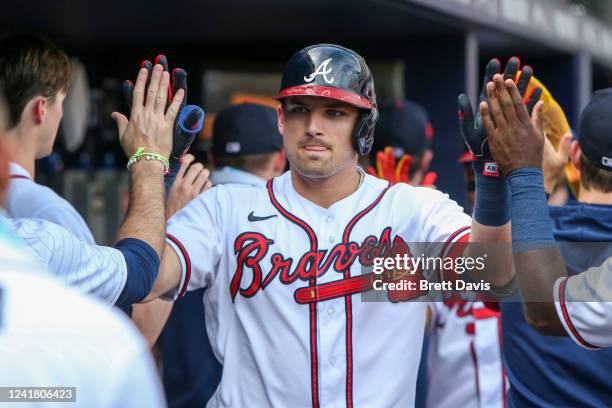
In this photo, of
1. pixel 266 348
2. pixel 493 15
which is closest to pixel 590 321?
pixel 266 348

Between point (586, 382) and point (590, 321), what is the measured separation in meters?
0.51

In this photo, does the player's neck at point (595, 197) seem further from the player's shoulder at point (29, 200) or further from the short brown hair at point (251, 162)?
the player's shoulder at point (29, 200)

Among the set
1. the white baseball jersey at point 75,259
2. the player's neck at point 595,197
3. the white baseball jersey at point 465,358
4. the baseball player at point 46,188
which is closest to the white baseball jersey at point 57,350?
the white baseball jersey at point 75,259

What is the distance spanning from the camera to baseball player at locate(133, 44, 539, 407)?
2459 mm

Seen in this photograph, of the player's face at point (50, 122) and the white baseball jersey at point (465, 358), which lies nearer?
the player's face at point (50, 122)

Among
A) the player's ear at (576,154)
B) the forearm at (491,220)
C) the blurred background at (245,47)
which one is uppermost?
the blurred background at (245,47)

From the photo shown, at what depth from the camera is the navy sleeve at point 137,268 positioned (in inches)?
84.0

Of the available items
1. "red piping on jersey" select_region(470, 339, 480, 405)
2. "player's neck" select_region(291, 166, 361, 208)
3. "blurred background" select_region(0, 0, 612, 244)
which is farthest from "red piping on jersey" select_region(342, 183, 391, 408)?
"blurred background" select_region(0, 0, 612, 244)

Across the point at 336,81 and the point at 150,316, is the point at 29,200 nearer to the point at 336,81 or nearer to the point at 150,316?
the point at 150,316

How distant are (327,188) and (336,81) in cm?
31

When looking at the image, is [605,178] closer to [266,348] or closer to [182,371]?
[266,348]

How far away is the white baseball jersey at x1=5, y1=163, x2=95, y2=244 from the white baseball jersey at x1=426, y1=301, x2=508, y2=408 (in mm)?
1746

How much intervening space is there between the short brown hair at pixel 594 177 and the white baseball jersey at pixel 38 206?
1425 mm

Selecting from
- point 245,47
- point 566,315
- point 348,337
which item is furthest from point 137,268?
point 245,47
